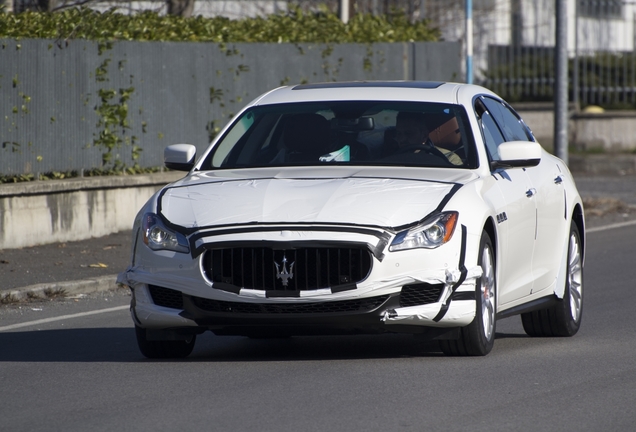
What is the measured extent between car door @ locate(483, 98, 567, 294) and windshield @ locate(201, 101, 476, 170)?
65 centimetres

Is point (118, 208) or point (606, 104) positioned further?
point (606, 104)

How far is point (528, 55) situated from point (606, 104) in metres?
2.39

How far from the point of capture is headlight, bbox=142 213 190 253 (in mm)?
7523

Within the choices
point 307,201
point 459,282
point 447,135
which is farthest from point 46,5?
point 459,282

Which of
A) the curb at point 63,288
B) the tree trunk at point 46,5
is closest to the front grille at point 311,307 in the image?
the curb at point 63,288

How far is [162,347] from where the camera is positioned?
811cm

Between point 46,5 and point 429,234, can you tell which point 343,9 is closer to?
point 46,5

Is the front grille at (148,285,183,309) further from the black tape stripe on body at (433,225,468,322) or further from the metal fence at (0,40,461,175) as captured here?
the metal fence at (0,40,461,175)

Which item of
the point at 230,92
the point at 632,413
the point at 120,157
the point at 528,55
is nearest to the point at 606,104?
the point at 528,55

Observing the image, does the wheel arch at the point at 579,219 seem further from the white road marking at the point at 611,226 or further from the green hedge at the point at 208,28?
the white road marking at the point at 611,226

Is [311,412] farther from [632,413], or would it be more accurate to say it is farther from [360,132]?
[360,132]

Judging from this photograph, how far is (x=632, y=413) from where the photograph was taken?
21.3 ft

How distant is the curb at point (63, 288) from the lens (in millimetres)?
11383

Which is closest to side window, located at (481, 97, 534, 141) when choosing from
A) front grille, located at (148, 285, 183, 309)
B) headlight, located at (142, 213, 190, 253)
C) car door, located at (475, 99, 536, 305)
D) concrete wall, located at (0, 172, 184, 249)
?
car door, located at (475, 99, 536, 305)
